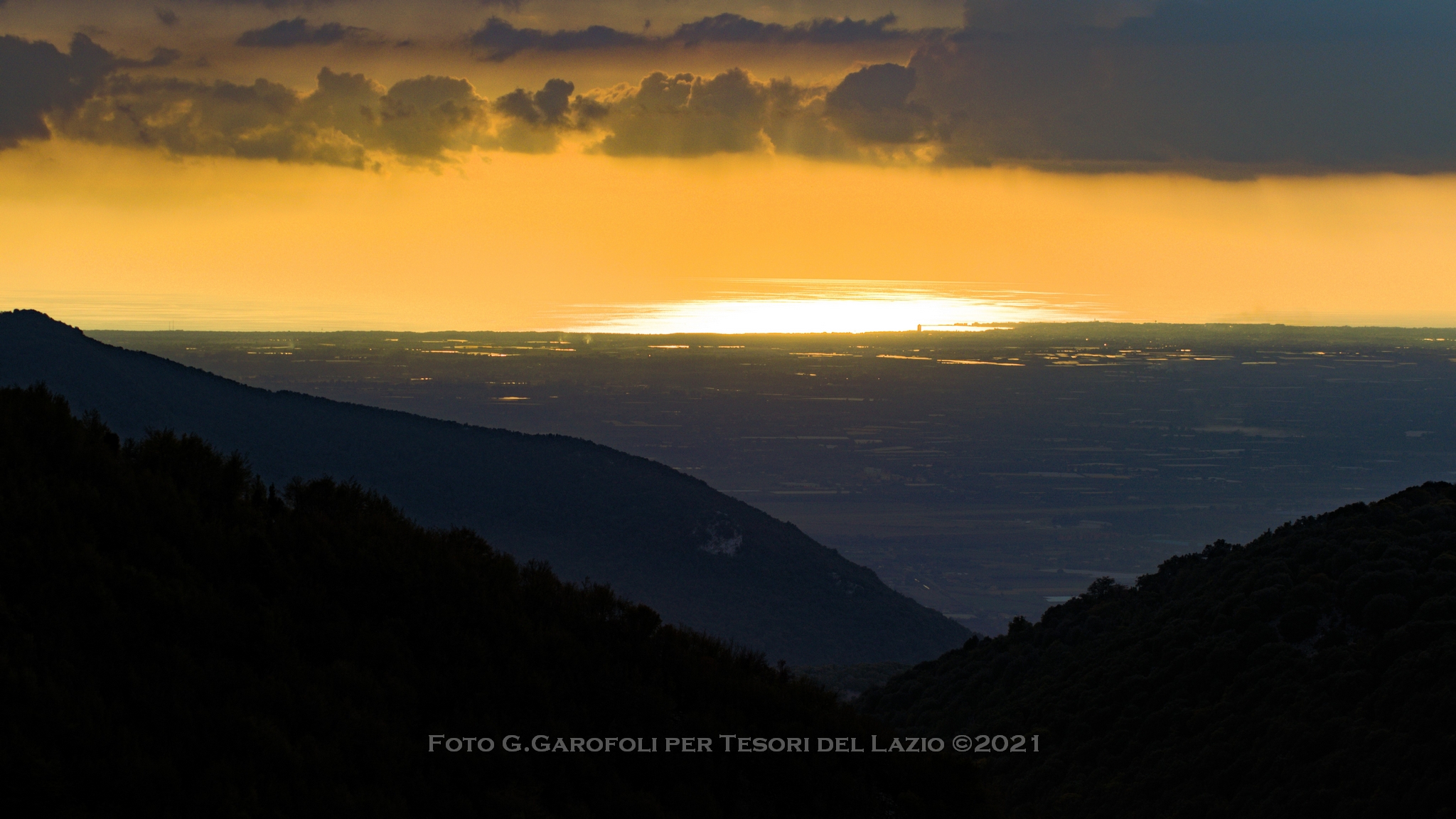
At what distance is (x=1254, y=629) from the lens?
2903 centimetres

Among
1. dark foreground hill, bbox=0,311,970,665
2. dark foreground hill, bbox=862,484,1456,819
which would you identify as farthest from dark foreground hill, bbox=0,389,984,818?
dark foreground hill, bbox=0,311,970,665

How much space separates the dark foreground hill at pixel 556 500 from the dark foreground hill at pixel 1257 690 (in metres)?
59.4

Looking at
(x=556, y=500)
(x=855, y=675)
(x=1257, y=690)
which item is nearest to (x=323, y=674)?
(x=1257, y=690)

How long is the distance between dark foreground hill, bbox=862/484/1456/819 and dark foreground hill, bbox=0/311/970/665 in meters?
59.4

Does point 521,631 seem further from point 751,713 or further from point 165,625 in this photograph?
point 165,625

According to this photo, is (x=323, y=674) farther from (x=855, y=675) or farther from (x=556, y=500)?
(x=556, y=500)

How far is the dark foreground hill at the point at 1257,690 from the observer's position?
21641 millimetres

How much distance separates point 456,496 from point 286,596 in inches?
3905

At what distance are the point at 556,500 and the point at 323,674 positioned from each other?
102880 mm

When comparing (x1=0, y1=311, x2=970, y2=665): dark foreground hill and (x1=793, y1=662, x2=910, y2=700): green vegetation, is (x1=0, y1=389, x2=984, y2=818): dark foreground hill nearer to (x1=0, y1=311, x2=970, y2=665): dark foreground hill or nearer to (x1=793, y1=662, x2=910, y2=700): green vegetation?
(x1=793, y1=662, x2=910, y2=700): green vegetation

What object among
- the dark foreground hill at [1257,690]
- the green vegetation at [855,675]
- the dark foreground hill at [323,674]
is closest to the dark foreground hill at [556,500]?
the green vegetation at [855,675]

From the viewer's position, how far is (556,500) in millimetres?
116438

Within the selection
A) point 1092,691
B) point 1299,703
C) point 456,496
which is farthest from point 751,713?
point 456,496

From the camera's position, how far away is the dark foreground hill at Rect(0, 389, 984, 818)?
12.5 metres
